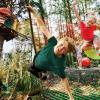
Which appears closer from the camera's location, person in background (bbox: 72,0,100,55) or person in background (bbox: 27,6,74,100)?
person in background (bbox: 27,6,74,100)

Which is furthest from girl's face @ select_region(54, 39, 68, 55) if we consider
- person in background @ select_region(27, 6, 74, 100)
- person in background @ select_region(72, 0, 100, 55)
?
person in background @ select_region(72, 0, 100, 55)

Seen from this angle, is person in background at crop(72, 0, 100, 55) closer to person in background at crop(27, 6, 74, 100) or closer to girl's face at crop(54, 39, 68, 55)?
person in background at crop(27, 6, 74, 100)

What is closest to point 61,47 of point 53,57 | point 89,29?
point 53,57

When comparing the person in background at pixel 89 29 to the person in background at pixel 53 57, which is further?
the person in background at pixel 89 29

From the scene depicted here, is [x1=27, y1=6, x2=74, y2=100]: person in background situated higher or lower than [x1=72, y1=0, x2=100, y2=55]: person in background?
lower

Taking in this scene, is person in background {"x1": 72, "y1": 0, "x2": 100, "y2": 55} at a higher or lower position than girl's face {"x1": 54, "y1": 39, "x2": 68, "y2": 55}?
higher

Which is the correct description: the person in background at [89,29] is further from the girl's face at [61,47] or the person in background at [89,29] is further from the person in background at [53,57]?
the girl's face at [61,47]

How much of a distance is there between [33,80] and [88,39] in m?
0.94

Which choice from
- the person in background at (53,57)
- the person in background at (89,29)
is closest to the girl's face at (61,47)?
the person in background at (53,57)

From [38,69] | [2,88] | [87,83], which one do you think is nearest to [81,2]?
[87,83]

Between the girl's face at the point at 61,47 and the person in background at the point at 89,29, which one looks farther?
the person in background at the point at 89,29

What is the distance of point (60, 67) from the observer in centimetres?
274

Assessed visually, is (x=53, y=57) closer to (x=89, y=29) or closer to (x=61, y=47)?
(x=61, y=47)

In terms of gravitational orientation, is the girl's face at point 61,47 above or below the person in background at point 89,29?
below
